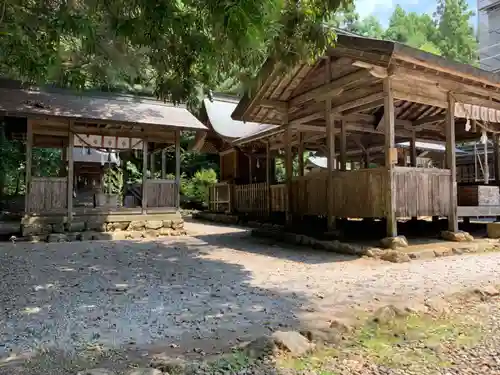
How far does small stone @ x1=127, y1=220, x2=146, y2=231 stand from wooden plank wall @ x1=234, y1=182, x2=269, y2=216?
444cm

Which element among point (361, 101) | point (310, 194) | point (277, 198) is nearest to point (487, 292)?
point (361, 101)

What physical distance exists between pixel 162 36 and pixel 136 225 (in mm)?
8207

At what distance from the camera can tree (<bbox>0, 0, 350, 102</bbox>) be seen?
4117 mm

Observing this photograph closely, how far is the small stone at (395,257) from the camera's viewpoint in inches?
277

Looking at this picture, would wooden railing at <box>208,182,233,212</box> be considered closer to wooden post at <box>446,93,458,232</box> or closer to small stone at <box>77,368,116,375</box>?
wooden post at <box>446,93,458,232</box>

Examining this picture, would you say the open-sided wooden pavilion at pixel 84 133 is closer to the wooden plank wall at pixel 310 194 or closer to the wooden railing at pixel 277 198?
the wooden railing at pixel 277 198

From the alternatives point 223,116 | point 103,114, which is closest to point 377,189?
point 103,114

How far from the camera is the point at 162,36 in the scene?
15.8ft

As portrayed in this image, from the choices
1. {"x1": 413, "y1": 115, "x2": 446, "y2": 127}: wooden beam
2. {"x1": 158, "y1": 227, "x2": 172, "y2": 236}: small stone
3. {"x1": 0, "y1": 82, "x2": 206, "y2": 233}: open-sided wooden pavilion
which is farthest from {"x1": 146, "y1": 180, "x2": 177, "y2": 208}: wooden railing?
{"x1": 413, "y1": 115, "x2": 446, "y2": 127}: wooden beam

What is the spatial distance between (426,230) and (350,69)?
15.9 feet

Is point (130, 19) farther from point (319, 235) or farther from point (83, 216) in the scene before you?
point (83, 216)

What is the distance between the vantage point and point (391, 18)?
48.5m

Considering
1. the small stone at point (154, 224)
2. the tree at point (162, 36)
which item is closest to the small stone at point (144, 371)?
the tree at point (162, 36)

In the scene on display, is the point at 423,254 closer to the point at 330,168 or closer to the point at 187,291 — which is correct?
the point at 330,168
